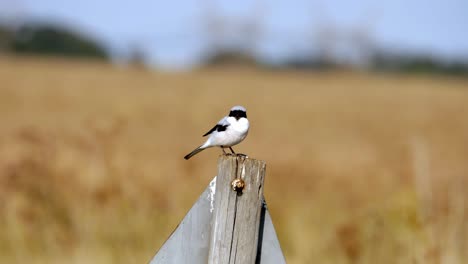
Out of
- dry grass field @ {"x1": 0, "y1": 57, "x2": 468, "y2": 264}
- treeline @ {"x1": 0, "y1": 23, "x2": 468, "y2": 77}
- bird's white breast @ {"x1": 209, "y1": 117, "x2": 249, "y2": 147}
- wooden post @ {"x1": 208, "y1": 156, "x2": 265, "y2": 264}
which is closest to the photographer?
wooden post @ {"x1": 208, "y1": 156, "x2": 265, "y2": 264}

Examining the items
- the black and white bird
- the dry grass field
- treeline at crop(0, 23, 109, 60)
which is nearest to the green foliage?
treeline at crop(0, 23, 109, 60)

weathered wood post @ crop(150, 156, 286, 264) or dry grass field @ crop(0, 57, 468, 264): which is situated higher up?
dry grass field @ crop(0, 57, 468, 264)

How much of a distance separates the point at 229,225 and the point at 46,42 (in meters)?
52.8

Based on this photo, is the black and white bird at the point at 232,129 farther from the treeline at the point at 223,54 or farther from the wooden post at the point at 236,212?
the treeline at the point at 223,54

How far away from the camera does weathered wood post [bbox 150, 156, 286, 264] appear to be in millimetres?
2281

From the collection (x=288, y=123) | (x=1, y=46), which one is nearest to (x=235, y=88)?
(x=288, y=123)

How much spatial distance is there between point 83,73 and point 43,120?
48.8ft

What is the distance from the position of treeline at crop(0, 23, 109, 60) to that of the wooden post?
170 feet

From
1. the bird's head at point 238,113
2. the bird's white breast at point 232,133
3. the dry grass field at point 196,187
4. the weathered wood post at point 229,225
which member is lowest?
the weathered wood post at point 229,225

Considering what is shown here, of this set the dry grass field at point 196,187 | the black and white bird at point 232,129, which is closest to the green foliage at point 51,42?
the dry grass field at point 196,187

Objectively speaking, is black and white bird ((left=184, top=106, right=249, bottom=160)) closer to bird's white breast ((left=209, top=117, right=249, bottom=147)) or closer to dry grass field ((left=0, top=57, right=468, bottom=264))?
bird's white breast ((left=209, top=117, right=249, bottom=147))

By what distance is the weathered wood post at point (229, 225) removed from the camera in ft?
7.48

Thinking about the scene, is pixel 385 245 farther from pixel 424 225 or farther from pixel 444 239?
pixel 424 225

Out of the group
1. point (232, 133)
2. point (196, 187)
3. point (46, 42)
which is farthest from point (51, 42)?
point (232, 133)
